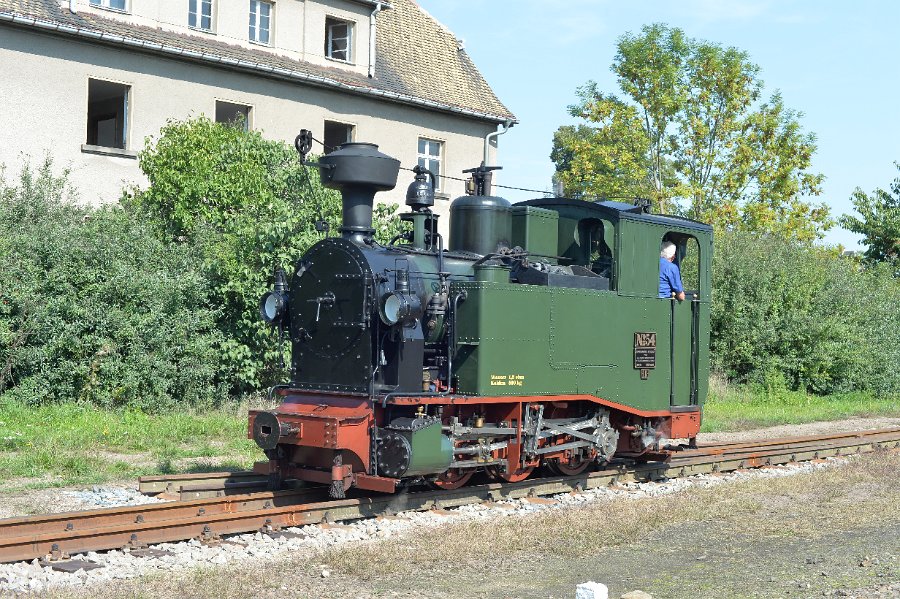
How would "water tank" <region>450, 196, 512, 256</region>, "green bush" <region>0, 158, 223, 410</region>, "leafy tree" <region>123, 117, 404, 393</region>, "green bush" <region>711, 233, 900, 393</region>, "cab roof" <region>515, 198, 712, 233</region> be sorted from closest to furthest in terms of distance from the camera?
"water tank" <region>450, 196, 512, 256</region>, "cab roof" <region>515, 198, 712, 233</region>, "green bush" <region>0, 158, 223, 410</region>, "leafy tree" <region>123, 117, 404, 393</region>, "green bush" <region>711, 233, 900, 393</region>

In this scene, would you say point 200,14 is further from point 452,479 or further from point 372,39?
point 452,479

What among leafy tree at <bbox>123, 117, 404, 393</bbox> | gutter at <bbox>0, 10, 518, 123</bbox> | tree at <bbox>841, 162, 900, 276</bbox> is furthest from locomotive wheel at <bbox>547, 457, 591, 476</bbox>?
tree at <bbox>841, 162, 900, 276</bbox>

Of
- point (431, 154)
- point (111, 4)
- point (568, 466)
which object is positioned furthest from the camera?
point (431, 154)

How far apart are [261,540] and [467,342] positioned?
2.81 metres

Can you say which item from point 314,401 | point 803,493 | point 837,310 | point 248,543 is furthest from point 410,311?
point 837,310

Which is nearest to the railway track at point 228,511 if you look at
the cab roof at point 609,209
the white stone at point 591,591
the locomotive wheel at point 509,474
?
the locomotive wheel at point 509,474

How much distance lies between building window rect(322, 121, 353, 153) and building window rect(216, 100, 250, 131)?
2.15 m

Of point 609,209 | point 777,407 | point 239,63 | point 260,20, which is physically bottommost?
point 777,407

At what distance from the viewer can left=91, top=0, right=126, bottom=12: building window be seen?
19.4 metres

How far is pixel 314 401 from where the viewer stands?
9.87m

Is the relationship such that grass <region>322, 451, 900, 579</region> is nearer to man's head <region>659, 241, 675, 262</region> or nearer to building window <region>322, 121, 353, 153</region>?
man's head <region>659, 241, 675, 262</region>

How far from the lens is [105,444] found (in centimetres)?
1254

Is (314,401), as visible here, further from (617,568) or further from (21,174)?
(21,174)

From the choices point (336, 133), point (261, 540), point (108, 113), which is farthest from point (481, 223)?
point (108, 113)
